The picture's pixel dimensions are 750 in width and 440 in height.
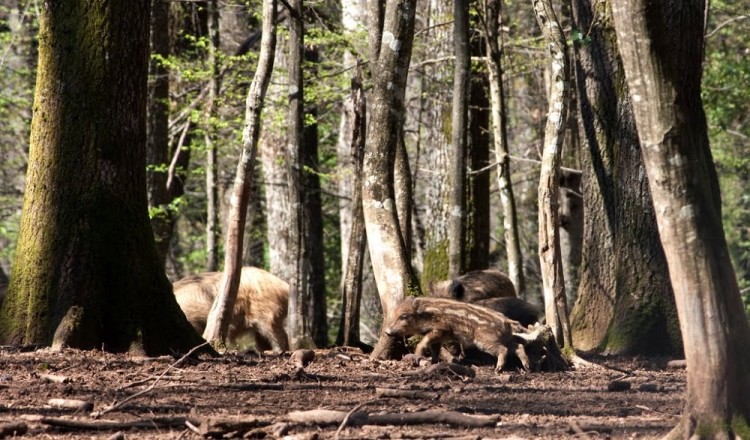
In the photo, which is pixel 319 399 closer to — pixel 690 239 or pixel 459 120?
pixel 690 239

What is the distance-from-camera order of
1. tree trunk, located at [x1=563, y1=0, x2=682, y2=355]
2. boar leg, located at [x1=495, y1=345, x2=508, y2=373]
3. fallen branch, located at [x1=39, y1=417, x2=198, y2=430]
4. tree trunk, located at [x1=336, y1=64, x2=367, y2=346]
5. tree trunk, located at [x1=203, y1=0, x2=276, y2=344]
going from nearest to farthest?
fallen branch, located at [x1=39, y1=417, x2=198, y2=430]
boar leg, located at [x1=495, y1=345, x2=508, y2=373]
tree trunk, located at [x1=203, y1=0, x2=276, y2=344]
tree trunk, located at [x1=563, y1=0, x2=682, y2=355]
tree trunk, located at [x1=336, y1=64, x2=367, y2=346]

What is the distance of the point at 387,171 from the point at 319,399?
3.03m

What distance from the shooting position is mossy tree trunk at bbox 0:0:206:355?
851cm

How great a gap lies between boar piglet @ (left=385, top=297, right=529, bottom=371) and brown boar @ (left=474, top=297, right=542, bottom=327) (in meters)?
1.39

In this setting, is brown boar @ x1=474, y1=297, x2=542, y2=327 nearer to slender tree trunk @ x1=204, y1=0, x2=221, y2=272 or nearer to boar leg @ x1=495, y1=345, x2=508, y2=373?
boar leg @ x1=495, y1=345, x2=508, y2=373

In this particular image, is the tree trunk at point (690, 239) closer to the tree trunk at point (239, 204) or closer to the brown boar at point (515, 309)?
the brown boar at point (515, 309)

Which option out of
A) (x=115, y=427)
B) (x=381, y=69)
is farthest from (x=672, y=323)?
(x=115, y=427)

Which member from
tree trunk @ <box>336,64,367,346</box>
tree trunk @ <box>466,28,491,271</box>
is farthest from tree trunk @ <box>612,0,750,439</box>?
tree trunk @ <box>466,28,491,271</box>

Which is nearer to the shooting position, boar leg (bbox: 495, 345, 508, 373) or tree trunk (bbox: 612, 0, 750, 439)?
tree trunk (bbox: 612, 0, 750, 439)

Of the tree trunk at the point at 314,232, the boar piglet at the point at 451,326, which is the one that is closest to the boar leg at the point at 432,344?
the boar piglet at the point at 451,326

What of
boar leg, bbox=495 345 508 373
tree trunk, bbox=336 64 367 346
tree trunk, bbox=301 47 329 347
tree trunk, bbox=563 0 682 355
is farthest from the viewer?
tree trunk, bbox=301 47 329 347

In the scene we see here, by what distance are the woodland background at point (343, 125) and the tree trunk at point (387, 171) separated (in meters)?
1.77

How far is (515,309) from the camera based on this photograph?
10.8 m

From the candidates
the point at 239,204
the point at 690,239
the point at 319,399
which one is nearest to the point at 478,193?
the point at 239,204
